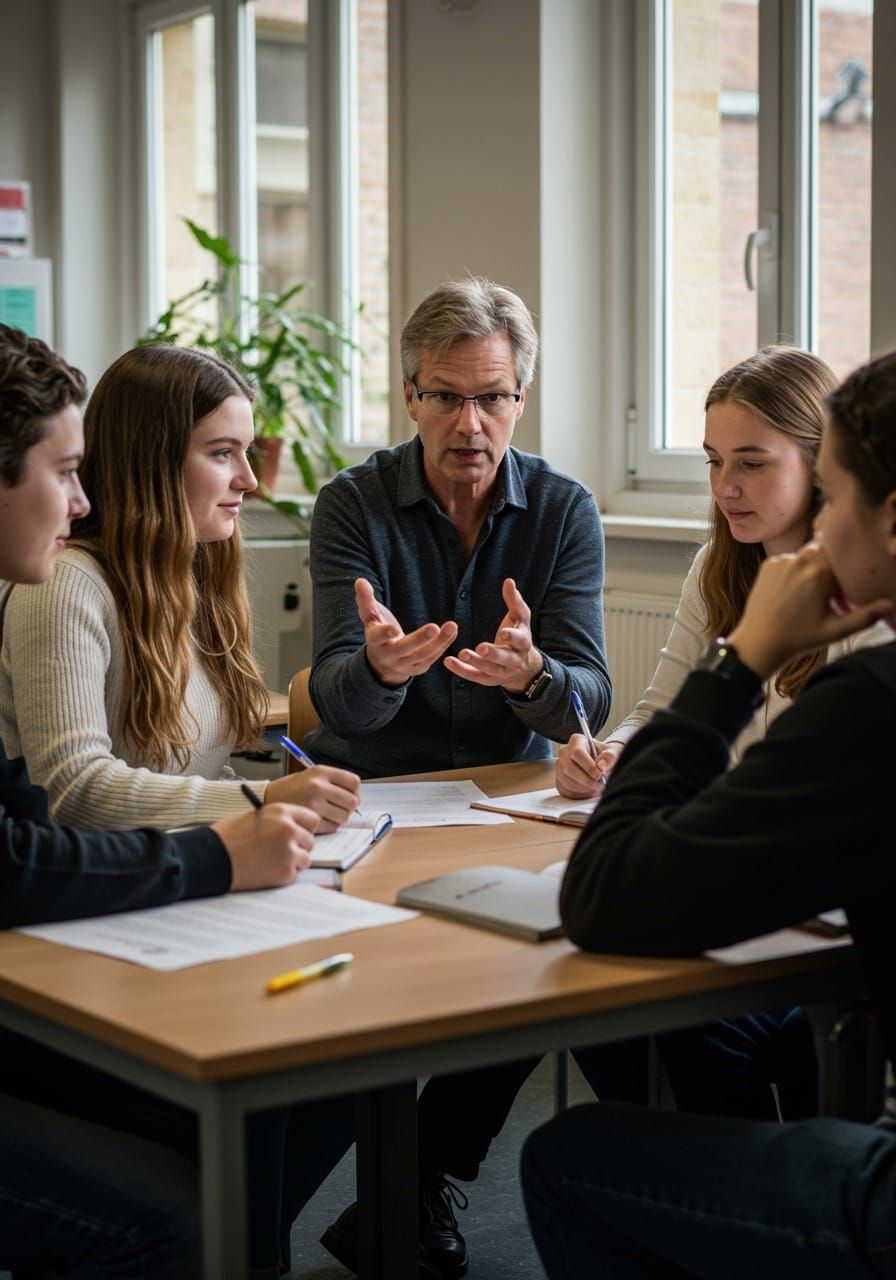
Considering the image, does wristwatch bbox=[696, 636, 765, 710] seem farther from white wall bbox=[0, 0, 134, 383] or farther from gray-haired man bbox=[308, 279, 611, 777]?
white wall bbox=[0, 0, 134, 383]

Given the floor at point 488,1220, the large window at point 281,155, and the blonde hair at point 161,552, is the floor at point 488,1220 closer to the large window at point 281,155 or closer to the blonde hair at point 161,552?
the blonde hair at point 161,552

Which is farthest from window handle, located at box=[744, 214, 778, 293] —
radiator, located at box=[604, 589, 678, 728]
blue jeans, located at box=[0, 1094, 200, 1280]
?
blue jeans, located at box=[0, 1094, 200, 1280]

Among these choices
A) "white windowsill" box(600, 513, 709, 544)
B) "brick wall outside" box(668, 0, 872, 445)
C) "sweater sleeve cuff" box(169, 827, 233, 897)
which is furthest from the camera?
"white windowsill" box(600, 513, 709, 544)

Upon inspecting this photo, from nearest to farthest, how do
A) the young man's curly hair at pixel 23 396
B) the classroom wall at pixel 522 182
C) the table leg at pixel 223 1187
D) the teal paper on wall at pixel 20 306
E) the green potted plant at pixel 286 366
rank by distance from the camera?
the table leg at pixel 223 1187 → the young man's curly hair at pixel 23 396 → the classroom wall at pixel 522 182 → the green potted plant at pixel 286 366 → the teal paper on wall at pixel 20 306

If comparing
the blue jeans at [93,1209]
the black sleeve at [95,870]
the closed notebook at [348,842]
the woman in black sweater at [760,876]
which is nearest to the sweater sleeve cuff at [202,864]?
the black sleeve at [95,870]

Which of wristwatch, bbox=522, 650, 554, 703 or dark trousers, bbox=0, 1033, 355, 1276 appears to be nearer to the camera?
dark trousers, bbox=0, 1033, 355, 1276

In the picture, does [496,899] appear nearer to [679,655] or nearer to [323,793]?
[323,793]

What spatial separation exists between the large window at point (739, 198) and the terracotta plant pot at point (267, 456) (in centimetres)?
128

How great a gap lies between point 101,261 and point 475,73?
8.20 ft

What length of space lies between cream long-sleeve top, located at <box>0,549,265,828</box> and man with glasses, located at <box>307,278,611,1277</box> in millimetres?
486

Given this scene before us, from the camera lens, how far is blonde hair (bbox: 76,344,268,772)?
2041mm

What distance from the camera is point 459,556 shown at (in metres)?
2.62

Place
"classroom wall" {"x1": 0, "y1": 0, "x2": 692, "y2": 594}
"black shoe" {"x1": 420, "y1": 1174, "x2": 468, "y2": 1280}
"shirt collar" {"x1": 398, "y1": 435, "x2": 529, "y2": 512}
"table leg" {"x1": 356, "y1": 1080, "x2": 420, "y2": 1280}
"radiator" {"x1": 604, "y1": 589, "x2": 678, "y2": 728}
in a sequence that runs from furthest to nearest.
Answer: "classroom wall" {"x1": 0, "y1": 0, "x2": 692, "y2": 594} → "radiator" {"x1": 604, "y1": 589, "x2": 678, "y2": 728} → "shirt collar" {"x1": 398, "y1": 435, "x2": 529, "y2": 512} → "black shoe" {"x1": 420, "y1": 1174, "x2": 468, "y2": 1280} → "table leg" {"x1": 356, "y1": 1080, "x2": 420, "y2": 1280}

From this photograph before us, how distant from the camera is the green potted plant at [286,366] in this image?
4.79 meters
